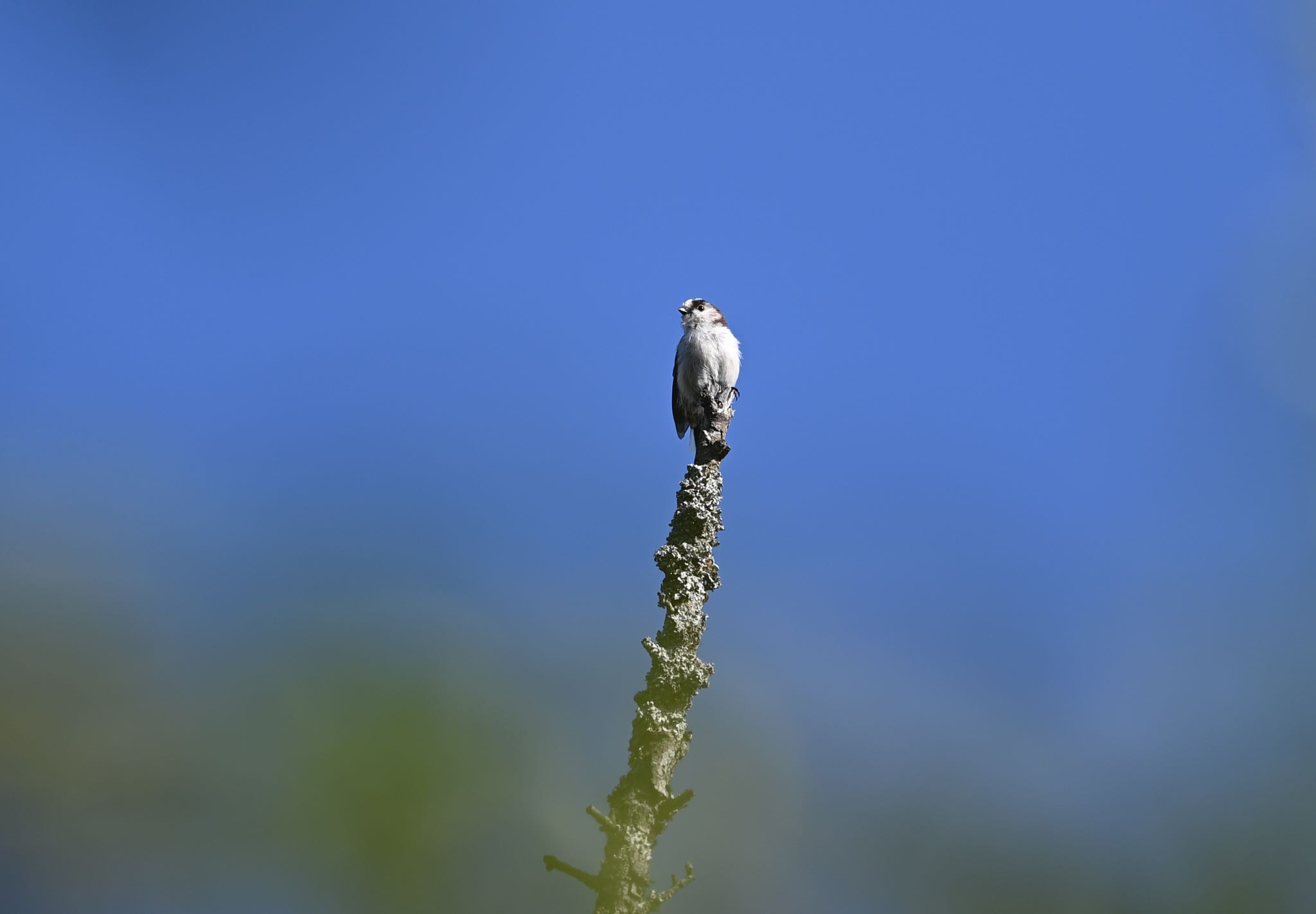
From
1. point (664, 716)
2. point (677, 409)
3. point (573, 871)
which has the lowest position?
point (573, 871)

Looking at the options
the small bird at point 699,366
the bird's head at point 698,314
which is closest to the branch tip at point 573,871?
the small bird at point 699,366

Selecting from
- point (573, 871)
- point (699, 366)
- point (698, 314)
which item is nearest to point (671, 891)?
point (573, 871)

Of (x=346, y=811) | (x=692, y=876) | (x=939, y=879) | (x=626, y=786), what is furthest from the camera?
(x=939, y=879)

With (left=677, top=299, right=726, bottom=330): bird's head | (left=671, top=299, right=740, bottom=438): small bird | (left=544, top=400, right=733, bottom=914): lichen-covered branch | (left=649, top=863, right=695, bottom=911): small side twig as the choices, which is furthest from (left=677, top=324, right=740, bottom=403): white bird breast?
(left=649, top=863, right=695, bottom=911): small side twig

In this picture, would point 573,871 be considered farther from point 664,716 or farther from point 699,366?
point 699,366

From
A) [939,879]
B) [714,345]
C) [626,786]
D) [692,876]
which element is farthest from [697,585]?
[714,345]

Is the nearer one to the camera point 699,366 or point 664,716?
point 664,716

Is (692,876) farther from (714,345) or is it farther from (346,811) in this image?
(714,345)
